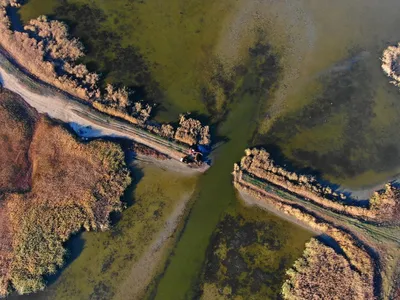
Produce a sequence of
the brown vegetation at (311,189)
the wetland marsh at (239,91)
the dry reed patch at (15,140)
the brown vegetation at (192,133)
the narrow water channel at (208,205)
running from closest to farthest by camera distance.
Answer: the narrow water channel at (208,205) < the wetland marsh at (239,91) < the brown vegetation at (311,189) < the dry reed patch at (15,140) < the brown vegetation at (192,133)

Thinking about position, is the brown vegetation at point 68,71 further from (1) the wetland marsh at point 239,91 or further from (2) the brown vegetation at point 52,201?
(2) the brown vegetation at point 52,201

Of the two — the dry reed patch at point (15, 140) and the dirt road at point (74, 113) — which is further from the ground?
the dirt road at point (74, 113)

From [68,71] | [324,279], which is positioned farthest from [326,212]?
[68,71]

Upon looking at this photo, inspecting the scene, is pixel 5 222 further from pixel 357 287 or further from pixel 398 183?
pixel 398 183

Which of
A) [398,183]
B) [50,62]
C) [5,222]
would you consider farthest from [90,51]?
[398,183]

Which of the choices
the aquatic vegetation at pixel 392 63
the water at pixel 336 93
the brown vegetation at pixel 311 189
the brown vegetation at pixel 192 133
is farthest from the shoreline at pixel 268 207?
the aquatic vegetation at pixel 392 63

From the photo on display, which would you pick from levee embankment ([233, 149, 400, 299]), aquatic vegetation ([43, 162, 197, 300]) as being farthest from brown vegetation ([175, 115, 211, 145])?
levee embankment ([233, 149, 400, 299])
